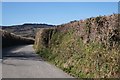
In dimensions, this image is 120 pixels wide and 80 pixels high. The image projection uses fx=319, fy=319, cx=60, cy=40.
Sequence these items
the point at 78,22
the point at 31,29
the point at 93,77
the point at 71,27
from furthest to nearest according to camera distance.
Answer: the point at 31,29, the point at 71,27, the point at 78,22, the point at 93,77

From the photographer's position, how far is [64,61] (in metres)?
20.6

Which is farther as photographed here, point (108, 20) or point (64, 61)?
point (64, 61)

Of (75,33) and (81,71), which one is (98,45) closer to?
(81,71)

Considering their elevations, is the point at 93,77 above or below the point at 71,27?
below

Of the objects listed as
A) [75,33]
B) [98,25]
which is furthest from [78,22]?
[98,25]

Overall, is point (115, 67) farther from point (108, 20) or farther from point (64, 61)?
point (64, 61)

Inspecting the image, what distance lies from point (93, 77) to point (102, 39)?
2.14 metres

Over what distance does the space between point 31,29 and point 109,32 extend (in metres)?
123

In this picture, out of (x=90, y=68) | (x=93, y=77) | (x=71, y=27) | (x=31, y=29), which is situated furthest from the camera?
(x=31, y=29)

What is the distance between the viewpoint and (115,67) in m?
13.5

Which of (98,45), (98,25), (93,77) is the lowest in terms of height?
(93,77)

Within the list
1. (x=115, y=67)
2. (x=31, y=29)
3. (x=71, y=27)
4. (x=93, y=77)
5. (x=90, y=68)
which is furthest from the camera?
(x=31, y=29)

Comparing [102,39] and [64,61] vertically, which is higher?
[102,39]

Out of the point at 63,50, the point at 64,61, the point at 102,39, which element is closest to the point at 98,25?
the point at 102,39
